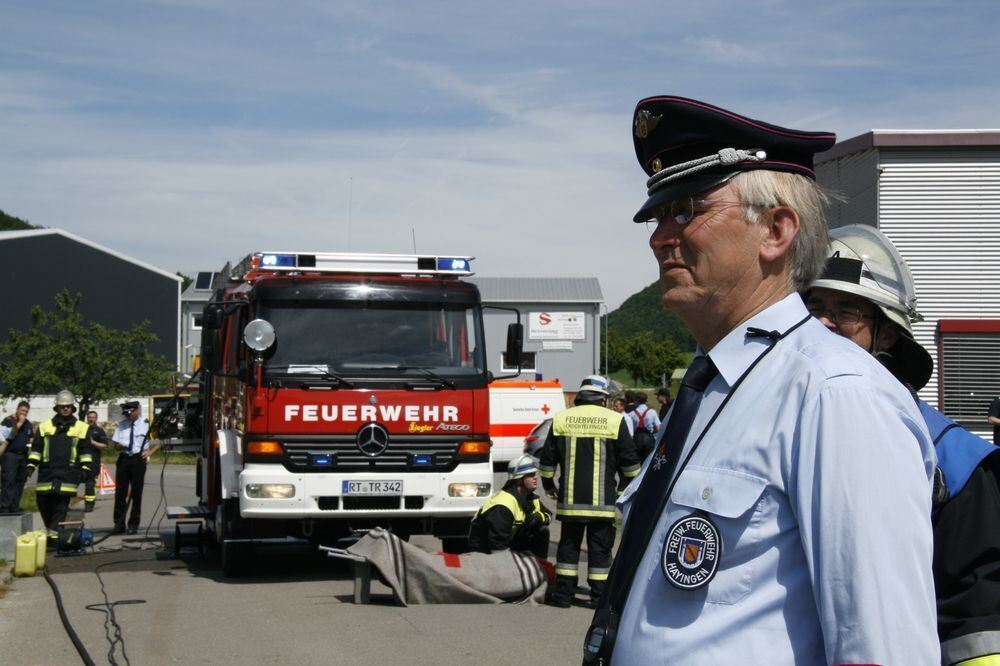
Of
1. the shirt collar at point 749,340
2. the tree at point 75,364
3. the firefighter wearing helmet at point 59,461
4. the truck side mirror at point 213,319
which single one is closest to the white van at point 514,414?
the firefighter wearing helmet at point 59,461

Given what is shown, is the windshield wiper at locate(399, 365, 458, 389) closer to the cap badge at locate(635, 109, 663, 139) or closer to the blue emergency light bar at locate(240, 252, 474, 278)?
the blue emergency light bar at locate(240, 252, 474, 278)

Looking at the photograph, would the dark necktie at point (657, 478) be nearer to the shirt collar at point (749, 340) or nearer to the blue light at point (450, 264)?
the shirt collar at point (749, 340)

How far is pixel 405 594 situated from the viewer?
994cm

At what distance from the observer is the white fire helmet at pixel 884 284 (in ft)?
10.2

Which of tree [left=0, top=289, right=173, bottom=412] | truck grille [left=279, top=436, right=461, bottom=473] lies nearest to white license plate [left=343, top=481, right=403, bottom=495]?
truck grille [left=279, top=436, right=461, bottom=473]

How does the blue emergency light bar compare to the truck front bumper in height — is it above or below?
above

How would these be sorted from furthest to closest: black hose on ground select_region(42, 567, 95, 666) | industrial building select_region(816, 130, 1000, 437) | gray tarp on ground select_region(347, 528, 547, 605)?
industrial building select_region(816, 130, 1000, 437) < gray tarp on ground select_region(347, 528, 547, 605) < black hose on ground select_region(42, 567, 95, 666)

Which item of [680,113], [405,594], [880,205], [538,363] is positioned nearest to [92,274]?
[538,363]

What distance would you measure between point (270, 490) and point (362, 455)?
3.15 ft

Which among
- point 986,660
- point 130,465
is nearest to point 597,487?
point 986,660

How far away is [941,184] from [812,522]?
18.2 meters

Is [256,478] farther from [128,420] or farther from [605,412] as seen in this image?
[128,420]

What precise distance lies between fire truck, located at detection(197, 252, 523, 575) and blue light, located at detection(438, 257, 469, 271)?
51mm

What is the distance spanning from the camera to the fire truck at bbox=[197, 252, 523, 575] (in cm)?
1102
